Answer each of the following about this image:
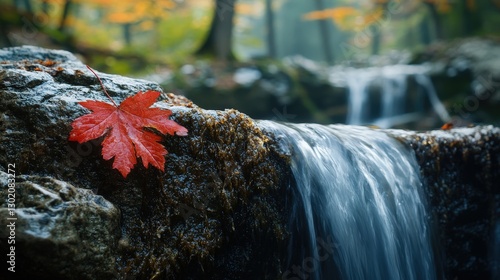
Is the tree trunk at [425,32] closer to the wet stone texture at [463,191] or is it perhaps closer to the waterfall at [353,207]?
the wet stone texture at [463,191]

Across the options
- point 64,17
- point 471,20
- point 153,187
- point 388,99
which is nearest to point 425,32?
point 471,20

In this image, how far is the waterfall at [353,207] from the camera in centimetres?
218

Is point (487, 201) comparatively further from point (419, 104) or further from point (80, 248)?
point (419, 104)

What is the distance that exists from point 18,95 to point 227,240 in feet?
3.66

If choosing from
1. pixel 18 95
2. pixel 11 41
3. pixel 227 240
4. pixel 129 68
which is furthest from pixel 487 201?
pixel 11 41

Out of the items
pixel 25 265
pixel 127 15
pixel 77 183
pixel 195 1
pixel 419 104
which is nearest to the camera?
pixel 25 265

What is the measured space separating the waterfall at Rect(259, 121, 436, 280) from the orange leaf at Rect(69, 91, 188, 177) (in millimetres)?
649

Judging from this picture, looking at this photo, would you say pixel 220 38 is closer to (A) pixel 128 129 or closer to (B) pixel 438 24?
(B) pixel 438 24

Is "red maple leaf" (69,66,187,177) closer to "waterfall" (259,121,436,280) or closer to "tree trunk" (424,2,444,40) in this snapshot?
"waterfall" (259,121,436,280)

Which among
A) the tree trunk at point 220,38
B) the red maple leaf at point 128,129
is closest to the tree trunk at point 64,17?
the tree trunk at point 220,38

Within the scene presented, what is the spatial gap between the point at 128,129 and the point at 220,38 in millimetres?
8799

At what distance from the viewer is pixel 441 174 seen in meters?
3.06

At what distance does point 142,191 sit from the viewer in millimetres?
1758

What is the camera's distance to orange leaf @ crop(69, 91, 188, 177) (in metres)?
1.64
